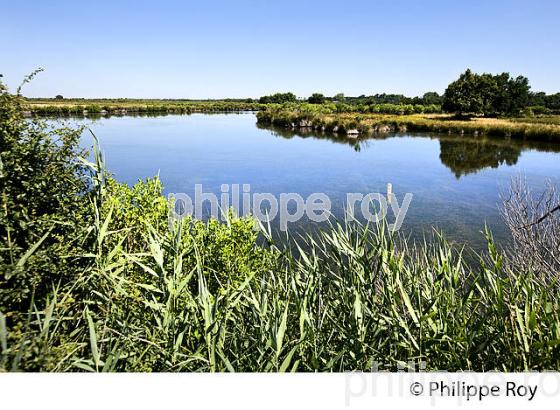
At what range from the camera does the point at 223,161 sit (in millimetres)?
24297

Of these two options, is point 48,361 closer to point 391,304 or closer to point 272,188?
point 391,304

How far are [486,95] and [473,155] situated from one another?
2983 cm

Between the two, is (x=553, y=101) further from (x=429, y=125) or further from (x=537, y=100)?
(x=429, y=125)

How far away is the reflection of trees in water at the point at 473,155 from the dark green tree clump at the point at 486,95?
19.6 m

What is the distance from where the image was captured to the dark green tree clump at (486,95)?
5053 centimetres

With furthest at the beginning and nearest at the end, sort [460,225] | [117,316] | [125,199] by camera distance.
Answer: [460,225] → [125,199] → [117,316]

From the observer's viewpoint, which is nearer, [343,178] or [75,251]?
[75,251]

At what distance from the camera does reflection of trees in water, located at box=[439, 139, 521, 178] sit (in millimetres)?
23156

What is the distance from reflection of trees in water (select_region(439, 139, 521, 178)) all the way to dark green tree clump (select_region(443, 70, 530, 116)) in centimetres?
1964
